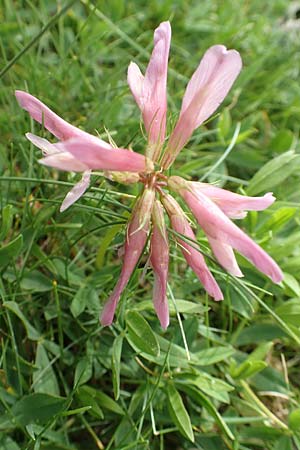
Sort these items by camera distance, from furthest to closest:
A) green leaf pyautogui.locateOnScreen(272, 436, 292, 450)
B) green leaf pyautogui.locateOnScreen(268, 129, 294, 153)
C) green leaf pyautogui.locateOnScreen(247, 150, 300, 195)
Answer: green leaf pyautogui.locateOnScreen(268, 129, 294, 153) → green leaf pyautogui.locateOnScreen(247, 150, 300, 195) → green leaf pyautogui.locateOnScreen(272, 436, 292, 450)

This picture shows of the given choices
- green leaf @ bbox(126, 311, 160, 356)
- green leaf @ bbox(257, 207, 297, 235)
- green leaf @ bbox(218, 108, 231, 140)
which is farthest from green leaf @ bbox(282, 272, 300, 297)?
green leaf @ bbox(218, 108, 231, 140)

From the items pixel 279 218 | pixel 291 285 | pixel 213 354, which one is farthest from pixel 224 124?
pixel 213 354

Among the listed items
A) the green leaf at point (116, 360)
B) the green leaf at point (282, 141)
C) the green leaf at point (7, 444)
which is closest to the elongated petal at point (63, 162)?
the green leaf at point (116, 360)

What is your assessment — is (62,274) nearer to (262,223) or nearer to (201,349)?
(201,349)

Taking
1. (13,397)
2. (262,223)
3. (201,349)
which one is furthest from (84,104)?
(13,397)

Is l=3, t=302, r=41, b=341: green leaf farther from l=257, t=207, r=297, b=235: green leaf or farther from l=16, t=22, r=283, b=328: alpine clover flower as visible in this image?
l=257, t=207, r=297, b=235: green leaf

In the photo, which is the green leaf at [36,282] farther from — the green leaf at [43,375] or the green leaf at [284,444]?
the green leaf at [284,444]
